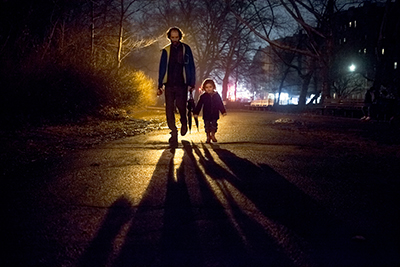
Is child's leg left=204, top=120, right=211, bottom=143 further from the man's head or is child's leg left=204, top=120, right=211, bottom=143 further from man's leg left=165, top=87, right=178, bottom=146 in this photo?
the man's head

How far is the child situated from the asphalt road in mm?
2378

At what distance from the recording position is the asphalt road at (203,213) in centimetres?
209

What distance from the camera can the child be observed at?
7469 millimetres

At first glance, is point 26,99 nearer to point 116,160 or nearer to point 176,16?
point 116,160

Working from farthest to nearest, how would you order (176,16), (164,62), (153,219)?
(176,16) → (164,62) → (153,219)

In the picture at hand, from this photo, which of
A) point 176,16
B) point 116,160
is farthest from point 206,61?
point 116,160

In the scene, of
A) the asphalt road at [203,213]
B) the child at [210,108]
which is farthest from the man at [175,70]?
the asphalt road at [203,213]

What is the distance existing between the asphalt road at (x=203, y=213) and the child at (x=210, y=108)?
93.6 inches

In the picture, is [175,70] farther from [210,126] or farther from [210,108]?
[210,126]

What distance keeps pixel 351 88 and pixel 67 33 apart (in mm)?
55629

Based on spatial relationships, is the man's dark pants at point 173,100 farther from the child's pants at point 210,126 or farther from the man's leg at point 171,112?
the child's pants at point 210,126

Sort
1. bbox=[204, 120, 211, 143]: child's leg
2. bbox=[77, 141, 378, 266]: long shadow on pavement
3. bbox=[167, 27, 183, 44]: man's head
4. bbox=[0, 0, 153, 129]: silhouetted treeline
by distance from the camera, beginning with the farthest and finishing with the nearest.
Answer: bbox=[0, 0, 153, 129]: silhouetted treeline, bbox=[204, 120, 211, 143]: child's leg, bbox=[167, 27, 183, 44]: man's head, bbox=[77, 141, 378, 266]: long shadow on pavement

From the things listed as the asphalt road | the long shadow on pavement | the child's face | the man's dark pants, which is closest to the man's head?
the man's dark pants

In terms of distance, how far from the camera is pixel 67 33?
1719 cm
